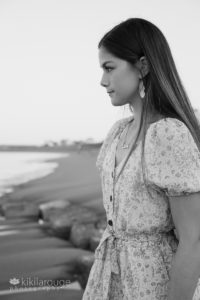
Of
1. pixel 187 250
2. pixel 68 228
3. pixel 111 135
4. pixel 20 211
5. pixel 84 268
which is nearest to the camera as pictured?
pixel 187 250

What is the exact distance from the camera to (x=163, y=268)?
1.41 meters

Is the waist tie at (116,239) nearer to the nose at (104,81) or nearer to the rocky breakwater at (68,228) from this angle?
the nose at (104,81)

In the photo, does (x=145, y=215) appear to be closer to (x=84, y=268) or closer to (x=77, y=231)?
(x=84, y=268)

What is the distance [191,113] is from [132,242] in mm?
504

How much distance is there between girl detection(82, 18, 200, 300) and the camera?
4.17ft

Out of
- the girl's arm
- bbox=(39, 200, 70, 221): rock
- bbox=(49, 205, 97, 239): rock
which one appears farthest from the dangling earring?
bbox=(39, 200, 70, 221): rock

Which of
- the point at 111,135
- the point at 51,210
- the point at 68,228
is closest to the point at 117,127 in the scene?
the point at 111,135

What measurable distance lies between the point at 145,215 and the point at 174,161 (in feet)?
0.77

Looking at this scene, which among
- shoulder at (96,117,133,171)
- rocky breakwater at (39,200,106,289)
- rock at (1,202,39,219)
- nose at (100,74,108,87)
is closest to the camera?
nose at (100,74,108,87)

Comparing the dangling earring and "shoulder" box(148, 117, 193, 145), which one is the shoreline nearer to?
the dangling earring

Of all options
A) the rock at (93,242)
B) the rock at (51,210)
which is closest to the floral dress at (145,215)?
the rock at (93,242)

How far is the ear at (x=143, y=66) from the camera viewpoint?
4.74 ft

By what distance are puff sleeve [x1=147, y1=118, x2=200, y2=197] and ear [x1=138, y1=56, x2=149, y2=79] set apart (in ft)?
0.77

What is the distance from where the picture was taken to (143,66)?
4.77 ft
